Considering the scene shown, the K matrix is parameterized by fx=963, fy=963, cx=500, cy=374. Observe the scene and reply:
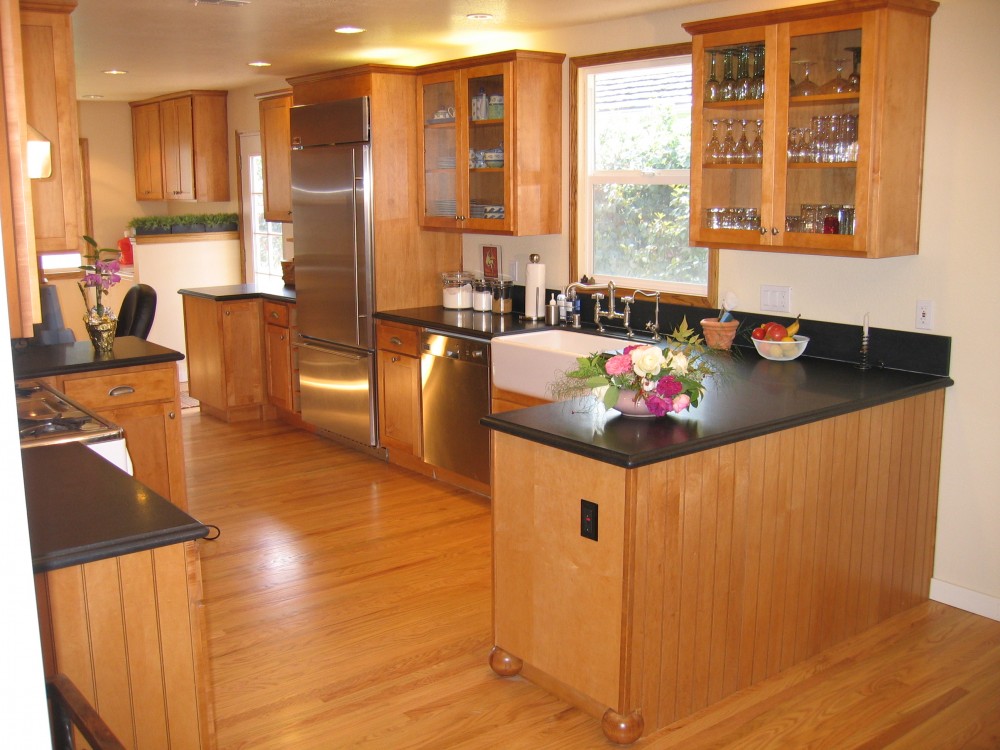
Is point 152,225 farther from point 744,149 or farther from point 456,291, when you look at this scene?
point 744,149

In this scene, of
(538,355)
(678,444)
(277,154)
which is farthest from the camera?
(277,154)

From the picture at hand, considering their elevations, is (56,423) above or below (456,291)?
below

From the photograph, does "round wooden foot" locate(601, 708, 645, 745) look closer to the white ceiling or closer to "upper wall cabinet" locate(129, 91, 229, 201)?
the white ceiling

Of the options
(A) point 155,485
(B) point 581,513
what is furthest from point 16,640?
(A) point 155,485

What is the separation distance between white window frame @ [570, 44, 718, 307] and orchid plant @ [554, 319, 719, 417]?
61.6 inches

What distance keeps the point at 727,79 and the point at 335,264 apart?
8.81 ft

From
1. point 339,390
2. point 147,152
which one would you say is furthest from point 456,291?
point 147,152

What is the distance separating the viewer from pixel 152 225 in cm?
802

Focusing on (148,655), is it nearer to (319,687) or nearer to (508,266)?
(319,687)

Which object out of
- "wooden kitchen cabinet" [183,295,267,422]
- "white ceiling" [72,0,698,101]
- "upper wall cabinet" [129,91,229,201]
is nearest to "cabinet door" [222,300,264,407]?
"wooden kitchen cabinet" [183,295,267,422]

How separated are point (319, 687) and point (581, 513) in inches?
42.4

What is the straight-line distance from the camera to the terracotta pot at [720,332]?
4102 mm

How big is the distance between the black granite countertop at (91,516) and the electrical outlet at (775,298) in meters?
2.70

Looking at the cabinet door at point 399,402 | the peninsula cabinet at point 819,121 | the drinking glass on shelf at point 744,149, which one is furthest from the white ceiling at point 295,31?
the cabinet door at point 399,402
